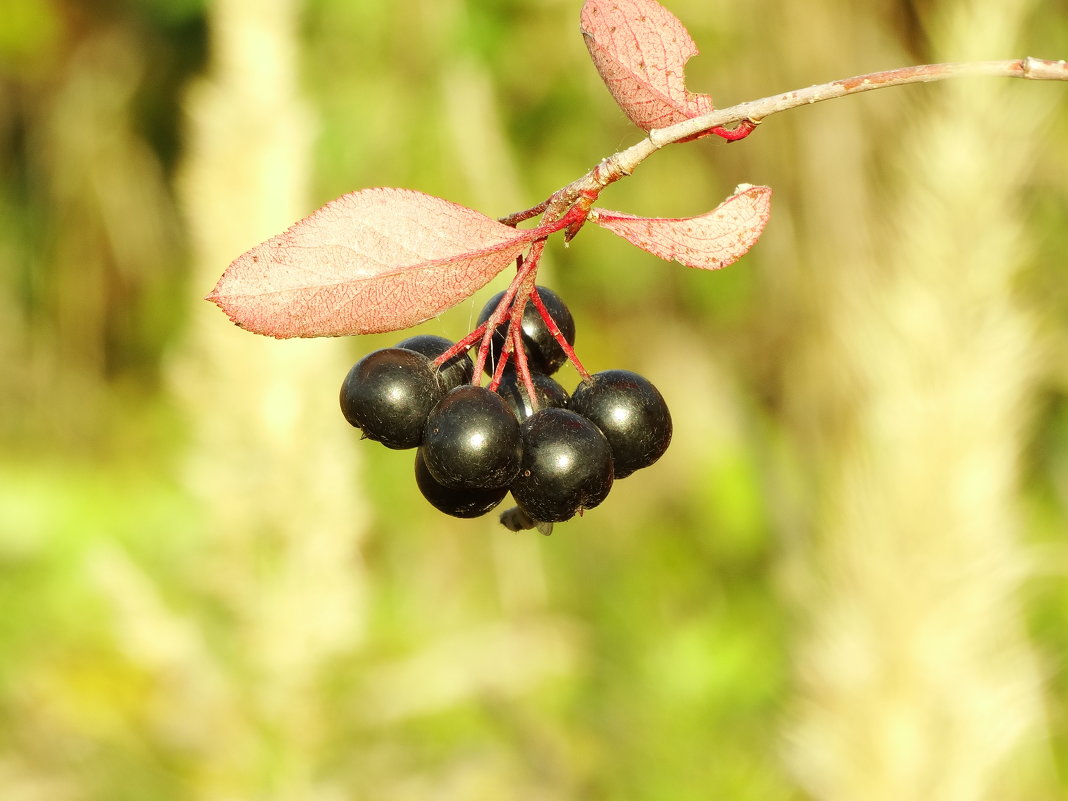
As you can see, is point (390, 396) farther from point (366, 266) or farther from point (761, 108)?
point (761, 108)

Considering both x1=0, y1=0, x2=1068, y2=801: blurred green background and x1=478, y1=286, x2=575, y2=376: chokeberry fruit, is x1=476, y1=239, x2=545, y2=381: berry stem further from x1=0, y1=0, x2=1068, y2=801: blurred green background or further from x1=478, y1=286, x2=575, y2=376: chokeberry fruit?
x1=0, y1=0, x2=1068, y2=801: blurred green background

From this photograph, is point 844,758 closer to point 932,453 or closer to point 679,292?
point 932,453

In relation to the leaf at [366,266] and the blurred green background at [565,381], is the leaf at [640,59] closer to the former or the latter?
the leaf at [366,266]

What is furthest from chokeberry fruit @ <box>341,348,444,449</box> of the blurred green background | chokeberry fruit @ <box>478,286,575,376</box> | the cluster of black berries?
the blurred green background

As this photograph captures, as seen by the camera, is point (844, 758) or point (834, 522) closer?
point (844, 758)

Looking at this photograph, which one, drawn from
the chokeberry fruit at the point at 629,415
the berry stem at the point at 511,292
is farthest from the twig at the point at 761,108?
the chokeberry fruit at the point at 629,415

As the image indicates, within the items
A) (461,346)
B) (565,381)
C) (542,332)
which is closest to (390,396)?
(461,346)

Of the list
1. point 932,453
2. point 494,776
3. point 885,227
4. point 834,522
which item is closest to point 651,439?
point 932,453

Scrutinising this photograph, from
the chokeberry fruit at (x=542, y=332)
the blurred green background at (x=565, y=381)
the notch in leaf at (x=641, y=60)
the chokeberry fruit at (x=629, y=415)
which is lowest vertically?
the chokeberry fruit at (x=629, y=415)
